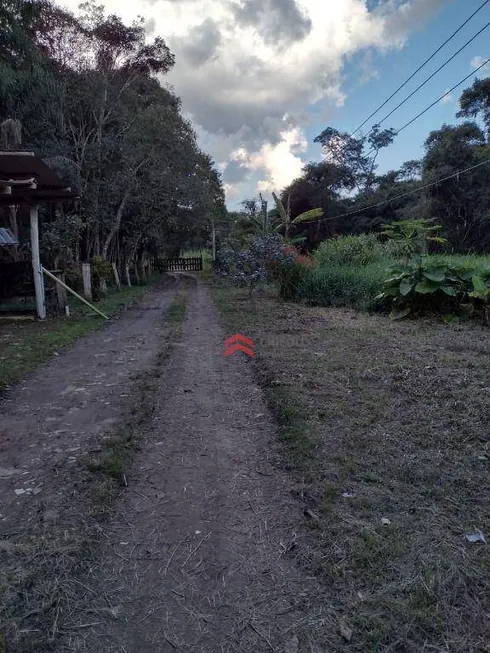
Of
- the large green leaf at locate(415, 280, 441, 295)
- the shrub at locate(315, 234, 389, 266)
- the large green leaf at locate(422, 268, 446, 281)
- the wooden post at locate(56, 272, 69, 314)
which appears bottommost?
the wooden post at locate(56, 272, 69, 314)

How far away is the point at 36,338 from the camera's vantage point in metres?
8.60

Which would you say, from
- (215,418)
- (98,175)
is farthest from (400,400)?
(98,175)

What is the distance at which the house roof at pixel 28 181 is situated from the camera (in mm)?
8703

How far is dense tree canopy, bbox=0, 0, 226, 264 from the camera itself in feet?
45.8

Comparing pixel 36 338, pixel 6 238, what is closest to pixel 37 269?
pixel 6 238

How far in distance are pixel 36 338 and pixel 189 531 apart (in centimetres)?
686

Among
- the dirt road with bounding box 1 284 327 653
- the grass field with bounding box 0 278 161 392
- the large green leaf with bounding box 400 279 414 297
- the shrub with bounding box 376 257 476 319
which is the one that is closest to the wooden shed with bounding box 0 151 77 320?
the grass field with bounding box 0 278 161 392

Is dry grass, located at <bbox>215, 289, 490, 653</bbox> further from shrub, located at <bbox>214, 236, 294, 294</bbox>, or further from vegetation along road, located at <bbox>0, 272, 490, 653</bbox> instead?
shrub, located at <bbox>214, 236, 294, 294</bbox>

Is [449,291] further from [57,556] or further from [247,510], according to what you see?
[57,556]

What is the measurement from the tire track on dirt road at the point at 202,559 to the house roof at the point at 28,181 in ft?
22.1

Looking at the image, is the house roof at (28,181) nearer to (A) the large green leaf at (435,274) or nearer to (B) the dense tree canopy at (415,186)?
(A) the large green leaf at (435,274)

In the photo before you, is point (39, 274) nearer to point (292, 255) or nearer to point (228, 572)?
point (292, 255)

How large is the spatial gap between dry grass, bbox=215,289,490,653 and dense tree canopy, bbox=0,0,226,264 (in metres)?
10.6

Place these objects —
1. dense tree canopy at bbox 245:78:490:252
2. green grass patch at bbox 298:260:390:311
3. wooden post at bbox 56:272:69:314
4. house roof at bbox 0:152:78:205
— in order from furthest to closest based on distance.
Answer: dense tree canopy at bbox 245:78:490:252 → green grass patch at bbox 298:260:390:311 → wooden post at bbox 56:272:69:314 → house roof at bbox 0:152:78:205
